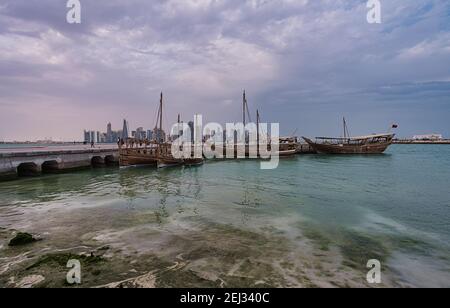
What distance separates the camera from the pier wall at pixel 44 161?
89.0ft

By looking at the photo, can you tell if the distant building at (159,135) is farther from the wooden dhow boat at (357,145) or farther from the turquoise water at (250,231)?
the wooden dhow boat at (357,145)

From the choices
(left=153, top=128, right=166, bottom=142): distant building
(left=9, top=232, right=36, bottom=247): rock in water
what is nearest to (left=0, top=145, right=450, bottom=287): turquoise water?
(left=9, top=232, right=36, bottom=247): rock in water

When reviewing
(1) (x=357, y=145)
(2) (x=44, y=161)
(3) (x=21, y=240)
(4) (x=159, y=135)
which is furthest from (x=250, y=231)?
(1) (x=357, y=145)

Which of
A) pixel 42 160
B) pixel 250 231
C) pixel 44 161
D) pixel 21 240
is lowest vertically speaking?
pixel 250 231

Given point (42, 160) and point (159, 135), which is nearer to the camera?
point (42, 160)

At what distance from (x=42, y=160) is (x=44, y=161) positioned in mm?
460

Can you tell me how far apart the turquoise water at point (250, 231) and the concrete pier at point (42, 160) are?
9.21m

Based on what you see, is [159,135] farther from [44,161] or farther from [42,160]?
[42,160]

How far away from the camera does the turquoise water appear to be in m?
7.38

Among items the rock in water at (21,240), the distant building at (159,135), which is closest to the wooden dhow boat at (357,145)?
the distant building at (159,135)

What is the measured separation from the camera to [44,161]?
32.1 m

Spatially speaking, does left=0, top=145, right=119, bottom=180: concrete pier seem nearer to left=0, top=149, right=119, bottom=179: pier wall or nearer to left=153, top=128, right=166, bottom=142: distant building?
left=0, top=149, right=119, bottom=179: pier wall
